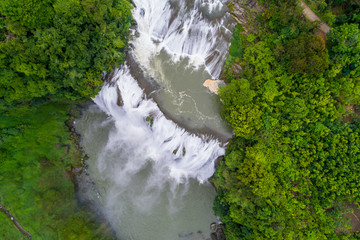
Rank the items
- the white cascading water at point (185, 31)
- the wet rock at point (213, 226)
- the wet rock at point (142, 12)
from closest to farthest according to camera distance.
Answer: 1. the white cascading water at point (185, 31)
2. the wet rock at point (142, 12)
3. the wet rock at point (213, 226)

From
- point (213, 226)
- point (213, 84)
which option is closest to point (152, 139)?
point (213, 84)

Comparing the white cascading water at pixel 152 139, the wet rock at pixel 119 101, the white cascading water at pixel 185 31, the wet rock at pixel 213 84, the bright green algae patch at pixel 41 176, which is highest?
the white cascading water at pixel 185 31

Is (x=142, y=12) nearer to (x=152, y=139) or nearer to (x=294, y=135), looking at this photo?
(x=152, y=139)

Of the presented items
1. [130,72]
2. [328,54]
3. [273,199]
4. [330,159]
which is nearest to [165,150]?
[130,72]

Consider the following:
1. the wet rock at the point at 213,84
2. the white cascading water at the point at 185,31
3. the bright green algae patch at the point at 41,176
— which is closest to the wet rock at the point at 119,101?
the white cascading water at the point at 185,31

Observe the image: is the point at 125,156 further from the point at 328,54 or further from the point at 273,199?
the point at 328,54

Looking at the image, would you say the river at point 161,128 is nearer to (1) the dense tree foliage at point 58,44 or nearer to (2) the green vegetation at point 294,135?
(1) the dense tree foliage at point 58,44
